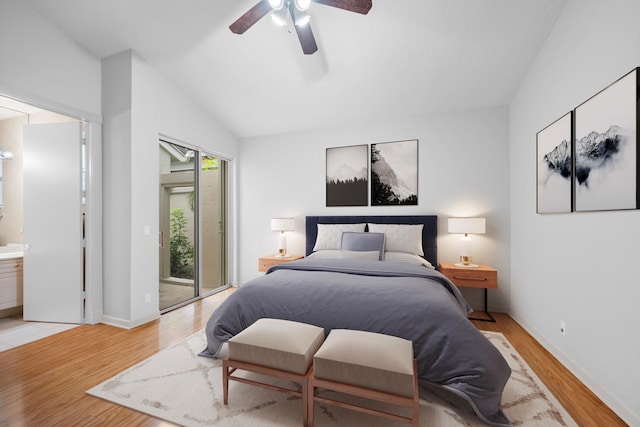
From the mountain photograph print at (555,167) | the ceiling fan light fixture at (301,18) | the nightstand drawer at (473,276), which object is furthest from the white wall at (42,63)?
the mountain photograph print at (555,167)

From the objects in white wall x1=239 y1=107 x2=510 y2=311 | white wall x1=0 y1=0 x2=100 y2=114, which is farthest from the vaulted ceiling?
white wall x1=239 y1=107 x2=510 y2=311

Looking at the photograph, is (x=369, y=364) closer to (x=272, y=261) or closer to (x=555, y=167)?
(x=555, y=167)

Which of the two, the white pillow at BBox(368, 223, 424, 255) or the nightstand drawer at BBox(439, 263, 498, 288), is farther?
the white pillow at BBox(368, 223, 424, 255)

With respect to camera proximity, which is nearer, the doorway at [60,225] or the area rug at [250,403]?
the area rug at [250,403]

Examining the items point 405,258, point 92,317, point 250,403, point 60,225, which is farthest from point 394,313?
point 60,225

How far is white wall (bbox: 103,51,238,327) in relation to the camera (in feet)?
9.68

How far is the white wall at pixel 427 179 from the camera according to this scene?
3.53 m

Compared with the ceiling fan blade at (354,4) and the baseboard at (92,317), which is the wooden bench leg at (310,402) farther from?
the baseboard at (92,317)

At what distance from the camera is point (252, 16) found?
2049 mm

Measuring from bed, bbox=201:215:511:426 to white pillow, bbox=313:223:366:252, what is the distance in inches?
43.4

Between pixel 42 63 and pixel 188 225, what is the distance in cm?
225

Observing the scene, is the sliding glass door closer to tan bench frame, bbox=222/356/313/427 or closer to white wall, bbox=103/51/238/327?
white wall, bbox=103/51/238/327

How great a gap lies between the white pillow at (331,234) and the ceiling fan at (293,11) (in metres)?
2.39

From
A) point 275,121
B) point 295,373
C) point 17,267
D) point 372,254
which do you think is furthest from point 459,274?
point 17,267
